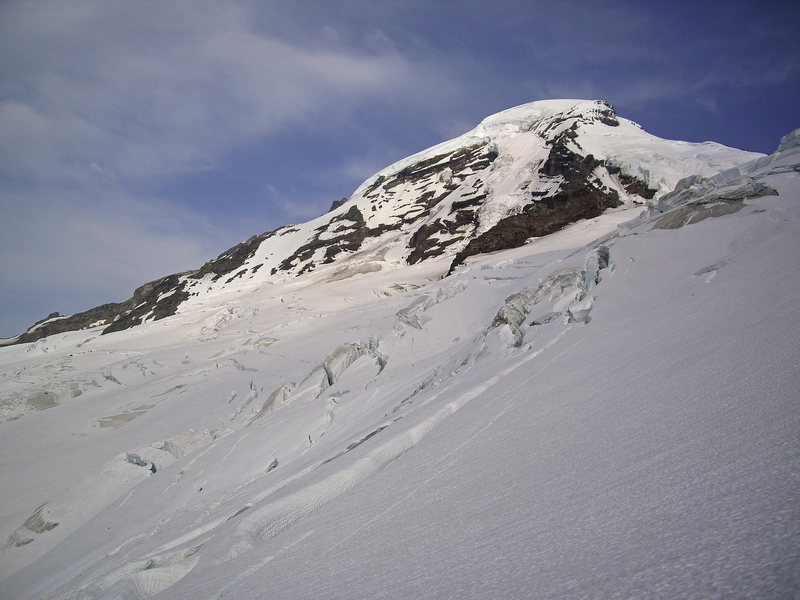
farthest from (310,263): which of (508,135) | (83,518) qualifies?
(83,518)

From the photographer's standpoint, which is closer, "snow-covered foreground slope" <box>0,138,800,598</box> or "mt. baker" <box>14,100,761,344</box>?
"snow-covered foreground slope" <box>0,138,800,598</box>

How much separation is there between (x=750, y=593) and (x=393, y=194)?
195 feet

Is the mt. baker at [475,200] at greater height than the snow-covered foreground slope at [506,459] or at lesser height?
greater

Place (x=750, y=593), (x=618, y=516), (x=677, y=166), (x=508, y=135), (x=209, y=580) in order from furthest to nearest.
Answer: (x=508, y=135), (x=677, y=166), (x=209, y=580), (x=618, y=516), (x=750, y=593)

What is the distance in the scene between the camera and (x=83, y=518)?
8.42 meters

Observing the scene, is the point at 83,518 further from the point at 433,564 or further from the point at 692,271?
the point at 692,271

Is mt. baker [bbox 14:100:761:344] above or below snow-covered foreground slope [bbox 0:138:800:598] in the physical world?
above

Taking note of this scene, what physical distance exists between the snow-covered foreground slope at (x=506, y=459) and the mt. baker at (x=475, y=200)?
21526mm

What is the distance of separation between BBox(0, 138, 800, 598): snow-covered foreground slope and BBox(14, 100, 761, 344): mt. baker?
21.5m

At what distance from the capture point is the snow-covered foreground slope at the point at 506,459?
55.2 inches

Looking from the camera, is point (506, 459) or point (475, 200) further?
point (475, 200)

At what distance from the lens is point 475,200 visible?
42.8 metres

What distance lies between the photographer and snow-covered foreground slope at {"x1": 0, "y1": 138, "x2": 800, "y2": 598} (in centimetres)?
140

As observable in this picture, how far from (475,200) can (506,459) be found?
138 ft
